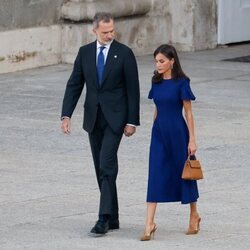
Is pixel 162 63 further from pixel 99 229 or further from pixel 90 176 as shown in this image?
pixel 90 176

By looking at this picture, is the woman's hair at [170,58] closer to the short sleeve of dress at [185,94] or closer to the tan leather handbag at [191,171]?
the short sleeve of dress at [185,94]

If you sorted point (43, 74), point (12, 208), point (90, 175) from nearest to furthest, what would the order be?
point (12, 208) → point (90, 175) → point (43, 74)

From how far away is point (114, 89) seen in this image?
9219mm

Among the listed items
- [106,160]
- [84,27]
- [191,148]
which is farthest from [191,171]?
[84,27]

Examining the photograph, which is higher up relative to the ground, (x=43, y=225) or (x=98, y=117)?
(x=98, y=117)

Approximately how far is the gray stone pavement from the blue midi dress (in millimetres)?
328

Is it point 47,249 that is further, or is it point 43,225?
point 43,225

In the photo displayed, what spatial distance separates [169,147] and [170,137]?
0.07 metres

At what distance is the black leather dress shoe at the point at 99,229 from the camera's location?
896 cm

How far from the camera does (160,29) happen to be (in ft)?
68.1

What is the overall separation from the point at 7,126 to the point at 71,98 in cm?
435

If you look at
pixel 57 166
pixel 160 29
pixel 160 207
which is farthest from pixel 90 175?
pixel 160 29

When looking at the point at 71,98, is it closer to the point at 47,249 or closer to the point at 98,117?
the point at 98,117

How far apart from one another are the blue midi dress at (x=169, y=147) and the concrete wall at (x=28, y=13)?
9.21 metres
